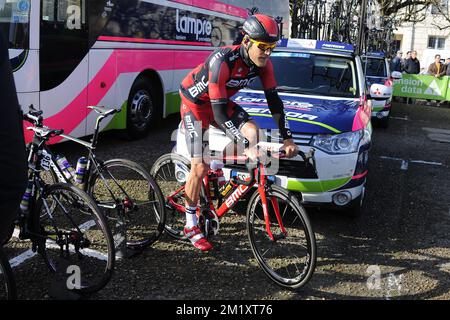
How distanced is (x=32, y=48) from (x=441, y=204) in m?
5.37

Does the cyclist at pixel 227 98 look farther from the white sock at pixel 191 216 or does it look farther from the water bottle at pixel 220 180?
the water bottle at pixel 220 180

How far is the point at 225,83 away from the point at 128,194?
4.05 ft

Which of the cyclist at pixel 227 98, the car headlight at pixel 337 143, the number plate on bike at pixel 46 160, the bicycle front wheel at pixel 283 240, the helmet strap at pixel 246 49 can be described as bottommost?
the bicycle front wheel at pixel 283 240

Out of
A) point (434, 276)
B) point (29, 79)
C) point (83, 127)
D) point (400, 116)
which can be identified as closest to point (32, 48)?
point (29, 79)

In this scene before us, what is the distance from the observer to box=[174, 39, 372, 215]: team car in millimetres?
4406

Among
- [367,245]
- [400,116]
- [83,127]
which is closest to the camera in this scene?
[367,245]

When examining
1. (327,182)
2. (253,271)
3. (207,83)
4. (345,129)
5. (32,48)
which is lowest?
(253,271)

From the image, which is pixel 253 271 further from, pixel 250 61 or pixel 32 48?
pixel 32 48

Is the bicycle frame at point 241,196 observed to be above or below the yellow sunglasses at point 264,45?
below

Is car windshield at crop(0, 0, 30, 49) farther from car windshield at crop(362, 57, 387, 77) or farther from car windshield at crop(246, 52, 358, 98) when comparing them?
car windshield at crop(362, 57, 387, 77)

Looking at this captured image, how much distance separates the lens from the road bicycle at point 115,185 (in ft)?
12.0

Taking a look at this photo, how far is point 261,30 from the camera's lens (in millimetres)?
3346

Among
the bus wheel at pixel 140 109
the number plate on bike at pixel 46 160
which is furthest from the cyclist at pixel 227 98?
the bus wheel at pixel 140 109

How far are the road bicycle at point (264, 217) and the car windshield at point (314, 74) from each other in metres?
1.77
